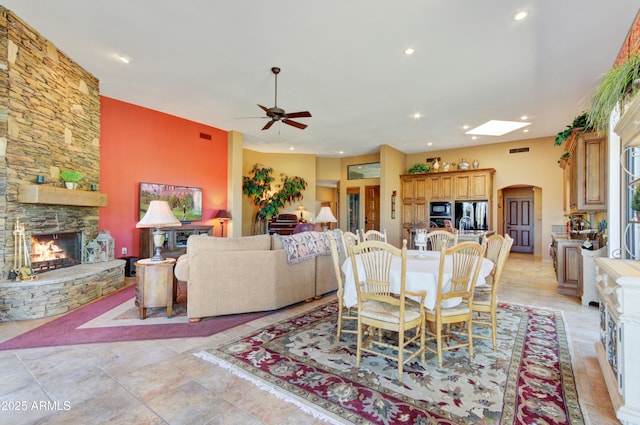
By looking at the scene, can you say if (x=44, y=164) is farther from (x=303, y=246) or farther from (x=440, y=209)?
(x=440, y=209)

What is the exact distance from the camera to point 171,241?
5.89 meters

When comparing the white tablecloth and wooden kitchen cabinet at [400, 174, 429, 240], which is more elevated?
wooden kitchen cabinet at [400, 174, 429, 240]

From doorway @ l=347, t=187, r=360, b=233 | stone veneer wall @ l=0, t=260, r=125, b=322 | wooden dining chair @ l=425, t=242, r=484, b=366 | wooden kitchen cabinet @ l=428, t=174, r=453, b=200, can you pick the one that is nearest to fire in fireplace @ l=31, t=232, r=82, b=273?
stone veneer wall @ l=0, t=260, r=125, b=322

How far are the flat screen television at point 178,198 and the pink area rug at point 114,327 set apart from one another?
2474 mm

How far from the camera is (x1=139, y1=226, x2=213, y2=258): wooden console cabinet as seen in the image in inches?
215

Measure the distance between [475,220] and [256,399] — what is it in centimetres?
784

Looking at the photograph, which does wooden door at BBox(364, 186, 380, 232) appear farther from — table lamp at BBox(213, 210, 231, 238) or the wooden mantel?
the wooden mantel

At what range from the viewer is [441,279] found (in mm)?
2248

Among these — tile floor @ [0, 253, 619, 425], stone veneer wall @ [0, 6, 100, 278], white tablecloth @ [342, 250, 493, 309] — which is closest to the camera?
tile floor @ [0, 253, 619, 425]

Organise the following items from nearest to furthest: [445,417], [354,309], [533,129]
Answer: [445,417]
[354,309]
[533,129]

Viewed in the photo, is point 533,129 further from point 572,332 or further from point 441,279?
point 441,279

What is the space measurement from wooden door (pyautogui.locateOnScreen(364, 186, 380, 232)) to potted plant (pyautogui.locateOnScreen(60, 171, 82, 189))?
24.7 ft

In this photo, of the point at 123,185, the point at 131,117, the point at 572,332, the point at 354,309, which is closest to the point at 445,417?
the point at 354,309

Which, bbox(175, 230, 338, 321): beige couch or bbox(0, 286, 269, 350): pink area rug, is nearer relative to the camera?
bbox(0, 286, 269, 350): pink area rug
